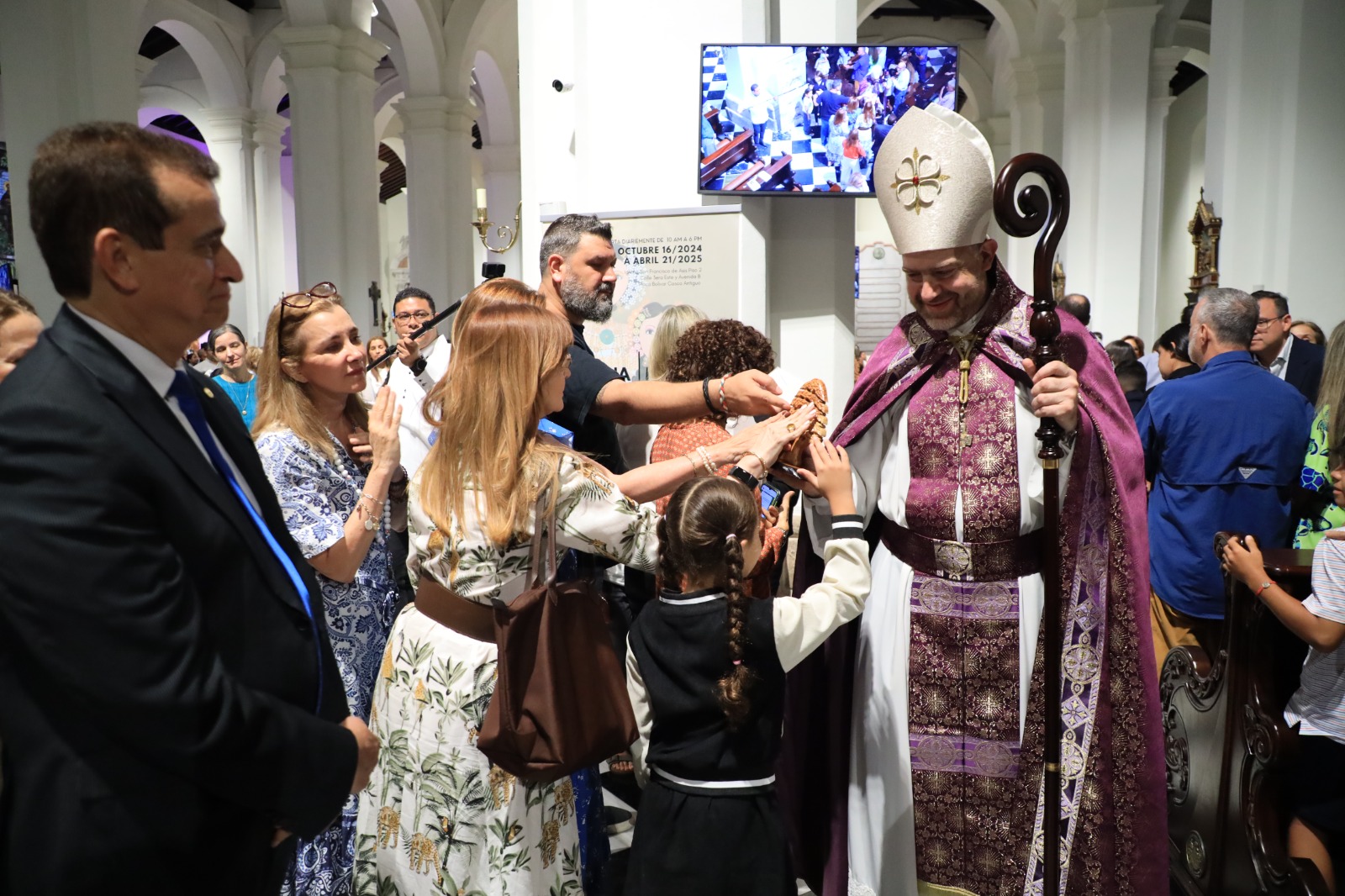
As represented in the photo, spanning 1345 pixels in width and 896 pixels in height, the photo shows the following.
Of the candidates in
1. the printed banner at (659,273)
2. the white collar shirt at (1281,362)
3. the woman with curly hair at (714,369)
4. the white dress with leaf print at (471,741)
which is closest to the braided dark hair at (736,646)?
the white dress with leaf print at (471,741)

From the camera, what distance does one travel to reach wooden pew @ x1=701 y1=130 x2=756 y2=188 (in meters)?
5.16

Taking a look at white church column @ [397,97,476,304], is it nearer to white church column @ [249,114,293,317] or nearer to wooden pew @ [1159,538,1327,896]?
white church column @ [249,114,293,317]

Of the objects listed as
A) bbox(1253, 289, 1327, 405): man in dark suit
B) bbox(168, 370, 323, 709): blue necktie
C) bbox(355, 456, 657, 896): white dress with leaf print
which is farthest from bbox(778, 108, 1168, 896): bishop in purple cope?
bbox(1253, 289, 1327, 405): man in dark suit

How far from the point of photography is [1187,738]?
323 centimetres

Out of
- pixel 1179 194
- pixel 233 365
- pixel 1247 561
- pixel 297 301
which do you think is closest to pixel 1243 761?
pixel 1247 561

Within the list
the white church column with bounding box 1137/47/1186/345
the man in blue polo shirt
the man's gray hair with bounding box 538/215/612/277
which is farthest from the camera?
the white church column with bounding box 1137/47/1186/345

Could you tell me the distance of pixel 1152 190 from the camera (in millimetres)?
11367

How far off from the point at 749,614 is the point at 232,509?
1.18 metres

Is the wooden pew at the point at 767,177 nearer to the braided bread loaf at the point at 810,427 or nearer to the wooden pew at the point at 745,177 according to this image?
the wooden pew at the point at 745,177

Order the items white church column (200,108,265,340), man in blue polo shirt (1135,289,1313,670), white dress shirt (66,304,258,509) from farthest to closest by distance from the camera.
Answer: white church column (200,108,265,340) < man in blue polo shirt (1135,289,1313,670) < white dress shirt (66,304,258,509)

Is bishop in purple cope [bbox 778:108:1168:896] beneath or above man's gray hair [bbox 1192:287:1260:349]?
beneath

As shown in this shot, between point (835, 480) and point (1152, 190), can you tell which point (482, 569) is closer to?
point (835, 480)

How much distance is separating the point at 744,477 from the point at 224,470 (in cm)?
124

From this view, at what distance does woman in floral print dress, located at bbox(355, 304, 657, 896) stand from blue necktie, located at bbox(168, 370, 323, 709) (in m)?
0.59
